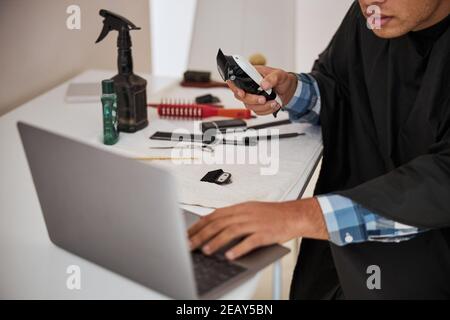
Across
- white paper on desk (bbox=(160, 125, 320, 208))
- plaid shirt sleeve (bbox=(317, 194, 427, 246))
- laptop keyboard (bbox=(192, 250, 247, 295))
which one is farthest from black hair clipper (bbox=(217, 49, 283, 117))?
laptop keyboard (bbox=(192, 250, 247, 295))

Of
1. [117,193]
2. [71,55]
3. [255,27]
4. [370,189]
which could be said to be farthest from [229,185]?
[255,27]

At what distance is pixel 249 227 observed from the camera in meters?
0.81

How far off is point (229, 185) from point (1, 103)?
2.31 ft

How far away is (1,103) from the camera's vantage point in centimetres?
146

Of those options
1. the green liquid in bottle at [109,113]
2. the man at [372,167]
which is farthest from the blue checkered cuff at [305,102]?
the green liquid in bottle at [109,113]

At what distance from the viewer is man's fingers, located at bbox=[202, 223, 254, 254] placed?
79 cm

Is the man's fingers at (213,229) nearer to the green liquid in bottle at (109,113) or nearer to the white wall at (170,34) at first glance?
the green liquid in bottle at (109,113)

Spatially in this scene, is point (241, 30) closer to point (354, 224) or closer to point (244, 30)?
point (244, 30)

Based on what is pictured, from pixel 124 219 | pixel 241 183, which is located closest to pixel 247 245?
pixel 124 219

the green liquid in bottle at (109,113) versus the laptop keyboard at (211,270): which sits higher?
the green liquid in bottle at (109,113)

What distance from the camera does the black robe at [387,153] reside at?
0.91m

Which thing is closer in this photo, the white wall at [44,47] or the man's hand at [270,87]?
the man's hand at [270,87]

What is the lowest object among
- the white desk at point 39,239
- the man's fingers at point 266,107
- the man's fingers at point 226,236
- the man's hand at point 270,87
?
the white desk at point 39,239
